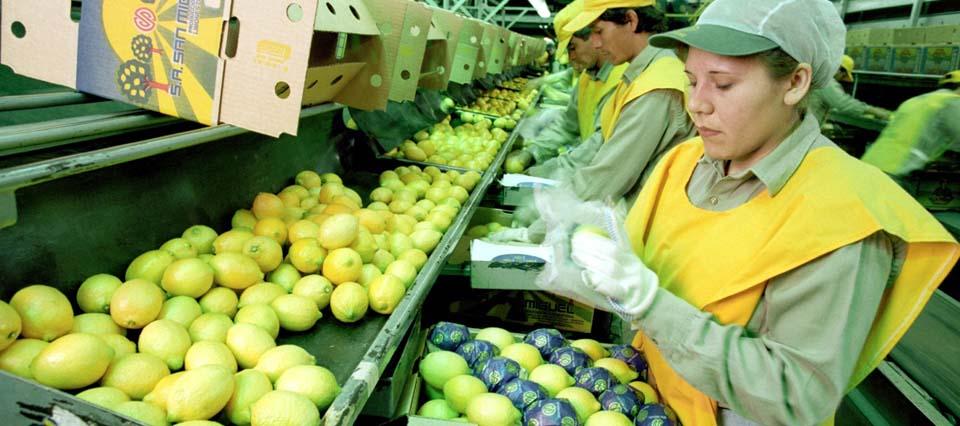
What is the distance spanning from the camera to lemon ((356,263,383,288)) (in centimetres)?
207

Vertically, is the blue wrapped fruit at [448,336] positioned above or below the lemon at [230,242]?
below

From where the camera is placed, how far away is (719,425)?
64.2 inches

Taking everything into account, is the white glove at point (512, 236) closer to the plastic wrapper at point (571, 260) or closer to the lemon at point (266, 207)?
the lemon at point (266, 207)

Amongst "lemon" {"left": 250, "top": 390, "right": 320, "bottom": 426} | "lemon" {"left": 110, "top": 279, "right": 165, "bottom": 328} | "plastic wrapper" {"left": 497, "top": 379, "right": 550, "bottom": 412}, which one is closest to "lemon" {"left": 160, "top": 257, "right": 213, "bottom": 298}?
"lemon" {"left": 110, "top": 279, "right": 165, "bottom": 328}

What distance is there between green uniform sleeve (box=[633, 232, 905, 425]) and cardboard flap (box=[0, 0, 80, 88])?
1.75 meters

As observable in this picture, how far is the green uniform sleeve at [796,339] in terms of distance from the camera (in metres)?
1.27

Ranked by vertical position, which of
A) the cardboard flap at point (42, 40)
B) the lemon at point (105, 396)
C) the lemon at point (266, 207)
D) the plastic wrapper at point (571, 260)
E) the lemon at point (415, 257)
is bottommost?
the lemon at point (105, 396)

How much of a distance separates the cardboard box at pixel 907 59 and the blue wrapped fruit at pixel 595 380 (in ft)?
21.4

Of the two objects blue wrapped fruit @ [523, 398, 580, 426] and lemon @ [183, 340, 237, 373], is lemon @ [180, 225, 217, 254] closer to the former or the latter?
lemon @ [183, 340, 237, 373]

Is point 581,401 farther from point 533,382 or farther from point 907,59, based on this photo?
point 907,59

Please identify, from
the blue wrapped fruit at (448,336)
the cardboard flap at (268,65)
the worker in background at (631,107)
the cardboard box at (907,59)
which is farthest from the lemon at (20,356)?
the cardboard box at (907,59)

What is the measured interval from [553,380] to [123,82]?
154 cm

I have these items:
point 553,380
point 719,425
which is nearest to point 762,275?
point 719,425

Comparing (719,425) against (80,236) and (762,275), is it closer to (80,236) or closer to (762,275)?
(762,275)
